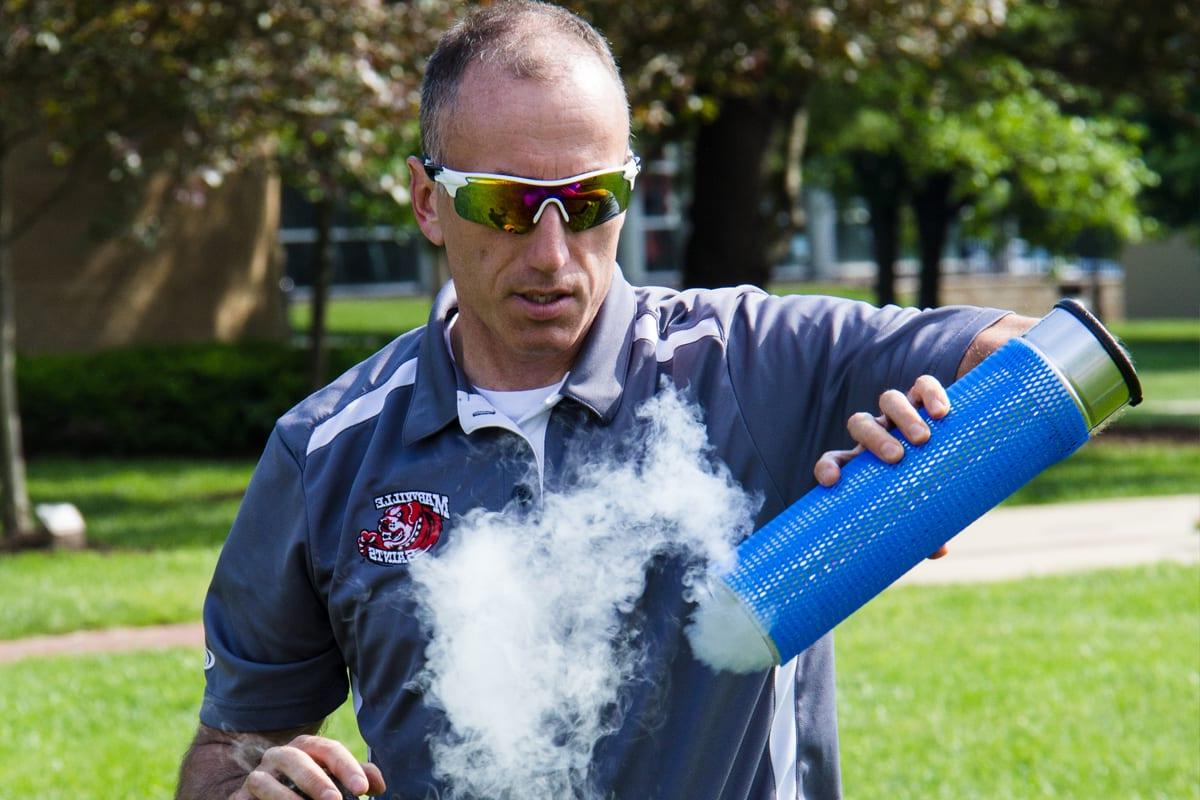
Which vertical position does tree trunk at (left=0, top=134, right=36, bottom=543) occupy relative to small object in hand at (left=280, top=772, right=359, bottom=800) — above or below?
below

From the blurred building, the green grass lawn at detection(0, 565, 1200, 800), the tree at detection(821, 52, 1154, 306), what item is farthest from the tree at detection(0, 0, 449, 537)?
the tree at detection(821, 52, 1154, 306)

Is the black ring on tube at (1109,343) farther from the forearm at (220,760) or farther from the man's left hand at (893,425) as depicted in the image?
the forearm at (220,760)

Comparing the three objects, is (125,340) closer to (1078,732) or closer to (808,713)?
(1078,732)

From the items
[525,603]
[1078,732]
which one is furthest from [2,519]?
[525,603]

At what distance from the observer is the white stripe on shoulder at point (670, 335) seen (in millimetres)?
2693

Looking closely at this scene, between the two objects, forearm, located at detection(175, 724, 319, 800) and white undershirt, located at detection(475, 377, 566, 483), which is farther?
forearm, located at detection(175, 724, 319, 800)

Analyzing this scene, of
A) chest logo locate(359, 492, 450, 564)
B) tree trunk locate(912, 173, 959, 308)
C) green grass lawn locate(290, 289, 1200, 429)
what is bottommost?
green grass lawn locate(290, 289, 1200, 429)

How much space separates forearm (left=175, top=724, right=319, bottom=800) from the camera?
2.78m

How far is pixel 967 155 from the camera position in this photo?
2150cm

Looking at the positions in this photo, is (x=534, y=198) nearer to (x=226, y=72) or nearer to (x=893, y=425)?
(x=893, y=425)

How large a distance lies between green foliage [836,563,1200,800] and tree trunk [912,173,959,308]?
2033cm

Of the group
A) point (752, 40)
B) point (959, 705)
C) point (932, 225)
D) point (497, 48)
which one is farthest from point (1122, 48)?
point (497, 48)

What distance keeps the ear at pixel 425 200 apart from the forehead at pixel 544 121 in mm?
225

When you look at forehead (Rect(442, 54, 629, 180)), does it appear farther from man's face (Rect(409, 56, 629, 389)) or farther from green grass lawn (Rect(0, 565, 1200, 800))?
green grass lawn (Rect(0, 565, 1200, 800))
